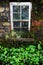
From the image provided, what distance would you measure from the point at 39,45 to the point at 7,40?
102 centimetres

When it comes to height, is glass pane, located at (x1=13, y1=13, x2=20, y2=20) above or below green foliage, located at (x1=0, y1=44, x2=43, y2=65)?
above

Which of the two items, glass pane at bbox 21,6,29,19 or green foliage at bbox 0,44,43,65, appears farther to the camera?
glass pane at bbox 21,6,29,19

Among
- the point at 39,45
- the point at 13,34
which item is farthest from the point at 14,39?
the point at 39,45

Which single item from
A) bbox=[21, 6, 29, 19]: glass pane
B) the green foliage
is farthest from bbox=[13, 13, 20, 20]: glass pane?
the green foliage

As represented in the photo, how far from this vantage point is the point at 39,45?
8.68 metres

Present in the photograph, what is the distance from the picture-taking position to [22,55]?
27.6 feet

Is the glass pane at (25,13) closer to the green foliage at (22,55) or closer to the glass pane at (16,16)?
the glass pane at (16,16)

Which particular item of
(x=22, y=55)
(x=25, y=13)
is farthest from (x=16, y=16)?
(x=22, y=55)

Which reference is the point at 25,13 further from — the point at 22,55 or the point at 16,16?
the point at 22,55

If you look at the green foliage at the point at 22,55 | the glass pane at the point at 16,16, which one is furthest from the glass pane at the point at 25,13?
the green foliage at the point at 22,55

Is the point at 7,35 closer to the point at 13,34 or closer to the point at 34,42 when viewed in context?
the point at 13,34

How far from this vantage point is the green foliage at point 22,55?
8.25 meters

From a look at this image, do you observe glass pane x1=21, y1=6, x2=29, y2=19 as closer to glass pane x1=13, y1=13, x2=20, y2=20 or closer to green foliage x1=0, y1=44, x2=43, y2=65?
glass pane x1=13, y1=13, x2=20, y2=20

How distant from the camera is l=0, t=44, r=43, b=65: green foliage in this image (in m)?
8.25
